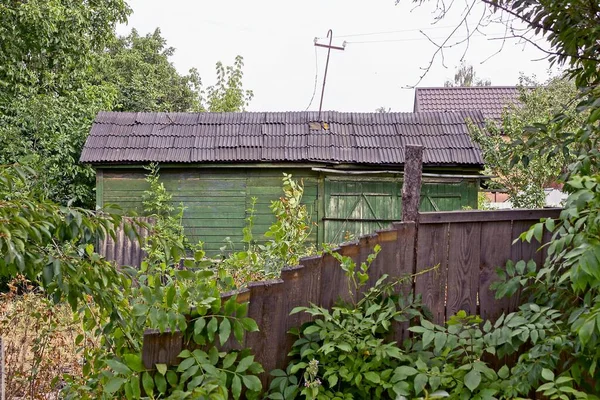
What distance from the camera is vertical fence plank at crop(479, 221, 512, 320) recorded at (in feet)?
11.0

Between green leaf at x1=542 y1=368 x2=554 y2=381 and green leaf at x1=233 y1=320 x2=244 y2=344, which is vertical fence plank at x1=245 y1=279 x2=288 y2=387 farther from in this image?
green leaf at x1=542 y1=368 x2=554 y2=381

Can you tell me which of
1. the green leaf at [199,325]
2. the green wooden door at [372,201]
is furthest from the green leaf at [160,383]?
the green wooden door at [372,201]

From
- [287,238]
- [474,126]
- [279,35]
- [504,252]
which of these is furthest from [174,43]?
[504,252]

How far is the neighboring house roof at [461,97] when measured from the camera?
23.0m

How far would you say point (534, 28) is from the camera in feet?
12.1

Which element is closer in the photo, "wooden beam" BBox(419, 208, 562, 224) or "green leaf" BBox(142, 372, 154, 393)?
"green leaf" BBox(142, 372, 154, 393)

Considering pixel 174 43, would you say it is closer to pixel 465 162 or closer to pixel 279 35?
pixel 279 35

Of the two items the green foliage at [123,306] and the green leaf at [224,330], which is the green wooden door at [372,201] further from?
the green leaf at [224,330]

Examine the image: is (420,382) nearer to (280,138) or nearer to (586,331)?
(586,331)

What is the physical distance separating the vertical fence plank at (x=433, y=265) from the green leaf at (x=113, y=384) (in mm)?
1681

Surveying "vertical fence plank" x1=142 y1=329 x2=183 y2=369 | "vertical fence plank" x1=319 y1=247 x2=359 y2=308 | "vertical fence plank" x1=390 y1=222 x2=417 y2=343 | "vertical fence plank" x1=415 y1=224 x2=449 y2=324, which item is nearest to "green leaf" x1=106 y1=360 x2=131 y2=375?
"vertical fence plank" x1=142 y1=329 x2=183 y2=369

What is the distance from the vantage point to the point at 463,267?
336 centimetres

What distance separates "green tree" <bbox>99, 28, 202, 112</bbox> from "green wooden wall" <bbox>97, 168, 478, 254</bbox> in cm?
A: 1097

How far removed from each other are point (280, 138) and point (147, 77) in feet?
48.2
